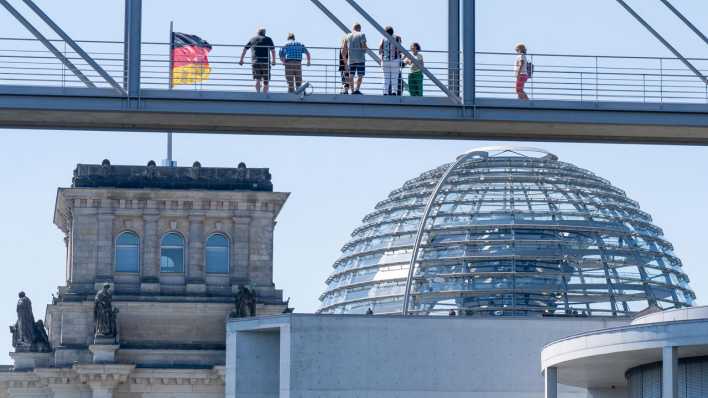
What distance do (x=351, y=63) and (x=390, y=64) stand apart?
26.4 inches

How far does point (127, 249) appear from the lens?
110m

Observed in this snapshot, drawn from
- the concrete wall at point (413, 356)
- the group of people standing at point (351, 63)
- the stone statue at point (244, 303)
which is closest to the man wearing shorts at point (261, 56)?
the group of people standing at point (351, 63)

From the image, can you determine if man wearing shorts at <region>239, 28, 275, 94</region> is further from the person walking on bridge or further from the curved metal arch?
the curved metal arch

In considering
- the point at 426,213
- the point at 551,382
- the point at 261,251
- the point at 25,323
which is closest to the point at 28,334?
the point at 25,323

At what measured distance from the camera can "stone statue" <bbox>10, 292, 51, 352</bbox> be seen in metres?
108

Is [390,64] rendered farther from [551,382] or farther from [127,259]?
[127,259]

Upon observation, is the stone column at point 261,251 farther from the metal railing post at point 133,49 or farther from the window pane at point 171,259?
the metal railing post at point 133,49

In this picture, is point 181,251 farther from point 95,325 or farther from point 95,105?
point 95,105

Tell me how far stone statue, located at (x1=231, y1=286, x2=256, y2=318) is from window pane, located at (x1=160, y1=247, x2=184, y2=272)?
4.95 metres

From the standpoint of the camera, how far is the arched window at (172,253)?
10962 cm

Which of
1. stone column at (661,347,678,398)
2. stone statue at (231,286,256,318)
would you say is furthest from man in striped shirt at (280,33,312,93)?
stone statue at (231,286,256,318)

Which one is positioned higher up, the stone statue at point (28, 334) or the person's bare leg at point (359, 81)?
the person's bare leg at point (359, 81)

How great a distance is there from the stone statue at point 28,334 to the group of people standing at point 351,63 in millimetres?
64820

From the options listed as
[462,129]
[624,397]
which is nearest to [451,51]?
[462,129]
